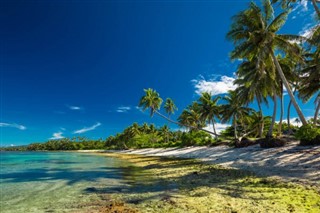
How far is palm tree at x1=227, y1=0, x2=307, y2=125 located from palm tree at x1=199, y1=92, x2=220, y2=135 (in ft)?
78.7

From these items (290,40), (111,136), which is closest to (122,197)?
(290,40)

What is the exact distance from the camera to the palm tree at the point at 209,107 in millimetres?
47625

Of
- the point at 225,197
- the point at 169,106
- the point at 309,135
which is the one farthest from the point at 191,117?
the point at 225,197

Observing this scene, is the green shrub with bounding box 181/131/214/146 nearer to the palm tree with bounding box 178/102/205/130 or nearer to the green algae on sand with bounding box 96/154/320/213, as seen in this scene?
the palm tree with bounding box 178/102/205/130

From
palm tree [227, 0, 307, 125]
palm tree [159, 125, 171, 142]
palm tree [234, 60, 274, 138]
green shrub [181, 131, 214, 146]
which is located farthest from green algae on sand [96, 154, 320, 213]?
palm tree [159, 125, 171, 142]

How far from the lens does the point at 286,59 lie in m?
30.0

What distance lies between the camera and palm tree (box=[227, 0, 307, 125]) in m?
21.5

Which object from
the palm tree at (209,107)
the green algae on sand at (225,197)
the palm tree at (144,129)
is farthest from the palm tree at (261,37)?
the palm tree at (144,129)

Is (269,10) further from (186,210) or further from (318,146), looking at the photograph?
(186,210)

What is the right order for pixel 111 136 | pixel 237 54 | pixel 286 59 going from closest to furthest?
pixel 237 54 < pixel 286 59 < pixel 111 136

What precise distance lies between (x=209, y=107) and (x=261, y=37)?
26884 mm

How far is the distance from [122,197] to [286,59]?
29.9 m

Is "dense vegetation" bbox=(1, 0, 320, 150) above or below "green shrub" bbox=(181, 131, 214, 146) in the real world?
above

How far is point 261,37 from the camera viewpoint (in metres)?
22.2
